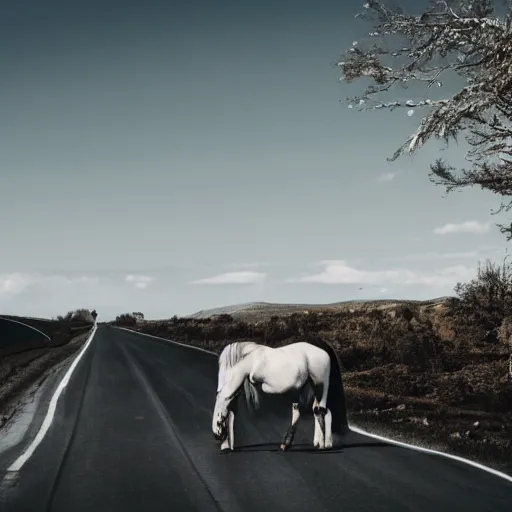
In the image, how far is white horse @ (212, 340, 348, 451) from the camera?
847 centimetres

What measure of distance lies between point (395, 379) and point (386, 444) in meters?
10.1

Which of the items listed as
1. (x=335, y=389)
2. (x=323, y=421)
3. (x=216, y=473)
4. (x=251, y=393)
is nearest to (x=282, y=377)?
(x=251, y=393)

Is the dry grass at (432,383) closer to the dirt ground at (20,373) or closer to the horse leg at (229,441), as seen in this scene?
the horse leg at (229,441)

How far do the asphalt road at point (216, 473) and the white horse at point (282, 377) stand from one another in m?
0.69

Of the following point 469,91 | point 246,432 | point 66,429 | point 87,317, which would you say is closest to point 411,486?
point 246,432

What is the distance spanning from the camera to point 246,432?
10867mm

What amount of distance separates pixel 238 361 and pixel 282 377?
2.00 feet

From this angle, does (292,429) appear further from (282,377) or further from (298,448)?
(282,377)

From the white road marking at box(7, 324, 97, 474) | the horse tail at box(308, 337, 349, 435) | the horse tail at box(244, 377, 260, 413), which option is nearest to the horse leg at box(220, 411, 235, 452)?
the horse tail at box(244, 377, 260, 413)

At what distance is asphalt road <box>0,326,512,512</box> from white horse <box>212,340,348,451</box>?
2.25 ft

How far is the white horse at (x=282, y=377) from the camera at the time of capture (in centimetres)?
847

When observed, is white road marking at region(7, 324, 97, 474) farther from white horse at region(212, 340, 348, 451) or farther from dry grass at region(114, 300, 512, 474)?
dry grass at region(114, 300, 512, 474)

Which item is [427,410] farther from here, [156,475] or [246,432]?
[156,475]

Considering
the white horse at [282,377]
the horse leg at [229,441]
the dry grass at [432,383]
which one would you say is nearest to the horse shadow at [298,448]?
the horse leg at [229,441]
